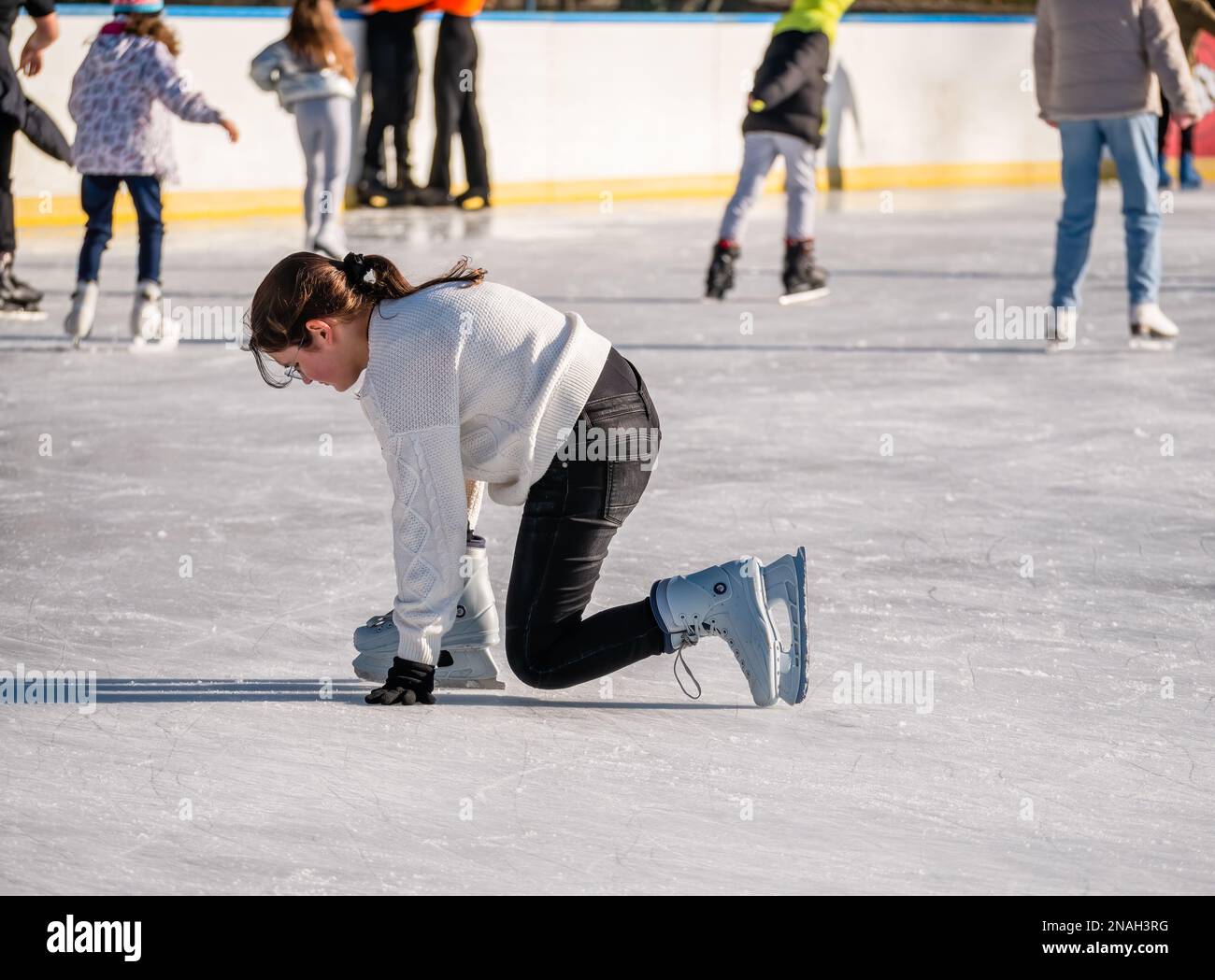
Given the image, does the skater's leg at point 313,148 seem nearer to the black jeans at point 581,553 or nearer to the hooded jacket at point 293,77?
the hooded jacket at point 293,77

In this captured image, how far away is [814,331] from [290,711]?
468cm

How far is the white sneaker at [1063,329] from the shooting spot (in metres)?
6.99

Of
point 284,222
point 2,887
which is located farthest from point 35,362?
point 284,222

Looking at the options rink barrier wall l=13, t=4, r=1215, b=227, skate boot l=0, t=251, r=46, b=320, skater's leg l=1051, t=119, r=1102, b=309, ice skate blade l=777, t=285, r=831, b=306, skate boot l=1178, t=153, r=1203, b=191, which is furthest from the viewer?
skate boot l=1178, t=153, r=1203, b=191

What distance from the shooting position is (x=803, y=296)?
838 centimetres

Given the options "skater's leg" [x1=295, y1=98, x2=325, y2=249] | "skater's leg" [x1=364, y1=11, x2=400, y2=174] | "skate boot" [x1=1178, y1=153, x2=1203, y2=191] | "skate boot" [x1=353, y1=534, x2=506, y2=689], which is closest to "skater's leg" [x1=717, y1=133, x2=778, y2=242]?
"skater's leg" [x1=295, y1=98, x2=325, y2=249]

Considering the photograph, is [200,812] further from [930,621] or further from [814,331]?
[814,331]

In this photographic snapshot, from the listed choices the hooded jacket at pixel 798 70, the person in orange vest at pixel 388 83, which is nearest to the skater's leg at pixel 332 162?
the hooded jacket at pixel 798 70

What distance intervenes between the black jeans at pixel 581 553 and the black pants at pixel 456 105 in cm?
979

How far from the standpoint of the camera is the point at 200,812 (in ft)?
8.73

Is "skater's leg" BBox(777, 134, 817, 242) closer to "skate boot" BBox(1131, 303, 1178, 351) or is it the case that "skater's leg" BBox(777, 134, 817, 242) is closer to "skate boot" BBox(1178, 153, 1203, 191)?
"skate boot" BBox(1131, 303, 1178, 351)

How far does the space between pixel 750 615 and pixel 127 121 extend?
165 inches

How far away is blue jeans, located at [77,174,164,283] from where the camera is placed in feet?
21.8

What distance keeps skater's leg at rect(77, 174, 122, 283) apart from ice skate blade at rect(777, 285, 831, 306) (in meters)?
2.95
